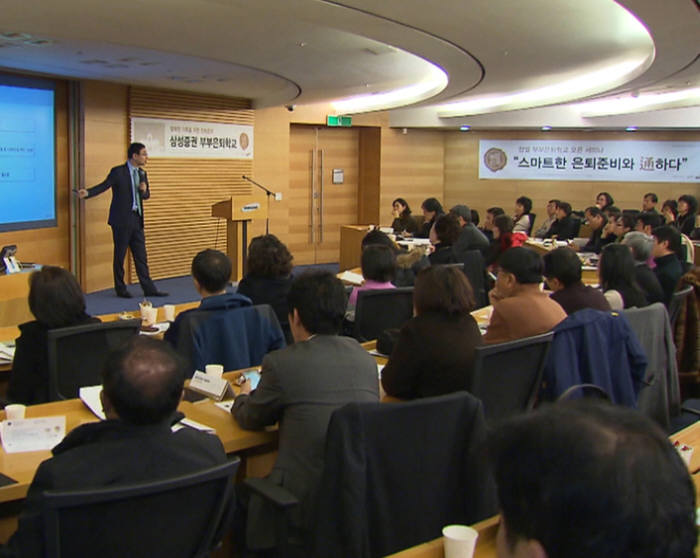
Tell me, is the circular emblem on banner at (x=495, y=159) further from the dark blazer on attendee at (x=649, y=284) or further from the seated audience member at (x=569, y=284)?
the seated audience member at (x=569, y=284)

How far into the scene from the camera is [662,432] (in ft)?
3.26

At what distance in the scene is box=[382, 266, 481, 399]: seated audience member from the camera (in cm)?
338

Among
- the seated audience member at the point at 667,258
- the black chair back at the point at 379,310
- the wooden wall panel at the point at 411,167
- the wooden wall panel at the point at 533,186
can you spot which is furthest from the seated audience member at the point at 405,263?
the wooden wall panel at the point at 533,186

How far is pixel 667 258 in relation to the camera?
21.7ft

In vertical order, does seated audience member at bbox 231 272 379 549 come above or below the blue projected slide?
below

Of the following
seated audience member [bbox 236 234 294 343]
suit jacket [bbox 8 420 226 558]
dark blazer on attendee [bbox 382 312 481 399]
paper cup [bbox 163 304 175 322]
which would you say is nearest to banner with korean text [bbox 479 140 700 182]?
seated audience member [bbox 236 234 294 343]

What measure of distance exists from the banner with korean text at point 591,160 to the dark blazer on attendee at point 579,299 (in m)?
10.9

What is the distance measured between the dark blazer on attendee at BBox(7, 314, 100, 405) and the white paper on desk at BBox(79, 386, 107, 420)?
387 mm

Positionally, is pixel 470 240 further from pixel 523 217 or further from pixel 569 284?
pixel 569 284

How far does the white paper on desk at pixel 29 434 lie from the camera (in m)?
2.79

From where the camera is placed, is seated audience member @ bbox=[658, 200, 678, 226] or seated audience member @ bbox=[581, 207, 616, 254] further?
seated audience member @ bbox=[658, 200, 678, 226]

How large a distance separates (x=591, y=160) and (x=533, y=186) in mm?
1149

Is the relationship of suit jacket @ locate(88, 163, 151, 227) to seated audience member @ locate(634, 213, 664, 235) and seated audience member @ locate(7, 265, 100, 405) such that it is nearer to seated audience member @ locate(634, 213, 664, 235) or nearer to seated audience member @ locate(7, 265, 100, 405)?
seated audience member @ locate(634, 213, 664, 235)

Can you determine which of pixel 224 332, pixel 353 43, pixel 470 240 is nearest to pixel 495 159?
pixel 470 240
